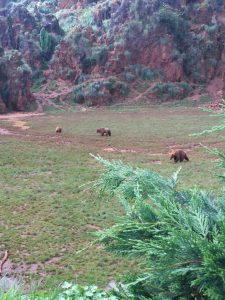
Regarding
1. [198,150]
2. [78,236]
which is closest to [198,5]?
[198,150]

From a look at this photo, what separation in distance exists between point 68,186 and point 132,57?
33.9 m

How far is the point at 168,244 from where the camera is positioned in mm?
2373

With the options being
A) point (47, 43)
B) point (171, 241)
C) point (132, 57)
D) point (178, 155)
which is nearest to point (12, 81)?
point (47, 43)

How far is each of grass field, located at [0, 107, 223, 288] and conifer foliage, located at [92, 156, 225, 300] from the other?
0.74 ft

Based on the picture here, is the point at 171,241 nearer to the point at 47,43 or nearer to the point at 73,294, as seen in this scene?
the point at 73,294

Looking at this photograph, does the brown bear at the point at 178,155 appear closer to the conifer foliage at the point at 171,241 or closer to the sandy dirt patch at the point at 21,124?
the conifer foliage at the point at 171,241

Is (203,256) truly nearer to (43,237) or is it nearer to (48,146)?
(43,237)

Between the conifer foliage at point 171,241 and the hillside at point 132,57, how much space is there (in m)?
37.9

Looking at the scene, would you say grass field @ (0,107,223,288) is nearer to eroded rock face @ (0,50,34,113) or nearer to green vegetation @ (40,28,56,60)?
eroded rock face @ (0,50,34,113)

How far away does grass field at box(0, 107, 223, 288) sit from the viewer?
7496 millimetres

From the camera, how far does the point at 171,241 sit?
2.35 metres

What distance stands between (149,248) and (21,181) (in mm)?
11081

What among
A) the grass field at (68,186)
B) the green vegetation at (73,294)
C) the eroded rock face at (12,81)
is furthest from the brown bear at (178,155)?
the eroded rock face at (12,81)

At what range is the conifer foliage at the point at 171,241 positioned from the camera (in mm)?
2303
